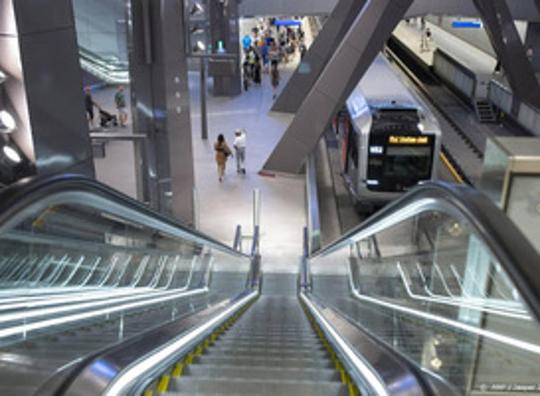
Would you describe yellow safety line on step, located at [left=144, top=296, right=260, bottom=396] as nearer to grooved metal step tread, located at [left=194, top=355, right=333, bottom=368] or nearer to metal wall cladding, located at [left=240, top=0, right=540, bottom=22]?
grooved metal step tread, located at [left=194, top=355, right=333, bottom=368]

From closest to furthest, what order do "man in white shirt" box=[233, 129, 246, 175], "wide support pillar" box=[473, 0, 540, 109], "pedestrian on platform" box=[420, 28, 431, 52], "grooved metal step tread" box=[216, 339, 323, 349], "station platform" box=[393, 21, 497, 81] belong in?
"grooved metal step tread" box=[216, 339, 323, 349] < "man in white shirt" box=[233, 129, 246, 175] < "wide support pillar" box=[473, 0, 540, 109] < "station platform" box=[393, 21, 497, 81] < "pedestrian on platform" box=[420, 28, 431, 52]

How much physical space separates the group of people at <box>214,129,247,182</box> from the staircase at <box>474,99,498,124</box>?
32.2ft

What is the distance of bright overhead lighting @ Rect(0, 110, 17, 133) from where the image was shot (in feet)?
19.4

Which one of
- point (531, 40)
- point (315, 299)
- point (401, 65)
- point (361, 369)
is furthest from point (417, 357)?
point (401, 65)

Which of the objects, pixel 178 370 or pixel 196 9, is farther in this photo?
pixel 196 9

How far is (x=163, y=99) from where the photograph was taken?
11.0 m

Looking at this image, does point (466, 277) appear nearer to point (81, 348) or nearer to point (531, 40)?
point (81, 348)

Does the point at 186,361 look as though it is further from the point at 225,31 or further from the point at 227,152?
the point at 225,31

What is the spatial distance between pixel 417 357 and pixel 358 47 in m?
12.5

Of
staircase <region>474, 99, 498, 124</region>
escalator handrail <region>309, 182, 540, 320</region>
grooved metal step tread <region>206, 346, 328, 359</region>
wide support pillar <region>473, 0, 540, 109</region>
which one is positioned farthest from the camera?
staircase <region>474, 99, 498, 124</region>

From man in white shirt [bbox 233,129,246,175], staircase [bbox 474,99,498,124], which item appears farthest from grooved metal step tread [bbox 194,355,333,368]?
staircase [bbox 474,99,498,124]

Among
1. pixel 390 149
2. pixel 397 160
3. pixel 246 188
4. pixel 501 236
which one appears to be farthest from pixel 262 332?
pixel 246 188

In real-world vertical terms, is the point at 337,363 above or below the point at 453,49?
above

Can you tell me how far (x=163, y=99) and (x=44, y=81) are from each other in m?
4.83
